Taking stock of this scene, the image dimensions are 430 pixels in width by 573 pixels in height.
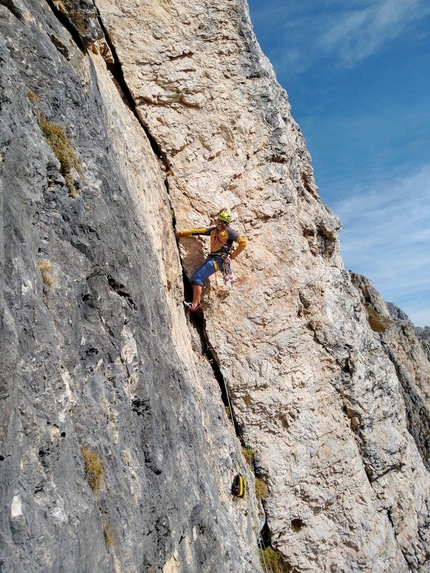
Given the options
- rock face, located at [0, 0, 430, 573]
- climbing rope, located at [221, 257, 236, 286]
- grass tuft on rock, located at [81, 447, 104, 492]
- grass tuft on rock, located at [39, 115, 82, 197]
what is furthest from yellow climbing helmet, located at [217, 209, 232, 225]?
grass tuft on rock, located at [81, 447, 104, 492]

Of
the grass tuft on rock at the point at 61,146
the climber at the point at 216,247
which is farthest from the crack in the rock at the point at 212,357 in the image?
the grass tuft on rock at the point at 61,146

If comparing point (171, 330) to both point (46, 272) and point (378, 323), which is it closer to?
point (46, 272)

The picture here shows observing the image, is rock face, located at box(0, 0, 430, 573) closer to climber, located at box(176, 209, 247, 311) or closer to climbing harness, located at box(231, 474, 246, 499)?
climbing harness, located at box(231, 474, 246, 499)

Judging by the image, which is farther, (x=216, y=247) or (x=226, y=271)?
(x=226, y=271)

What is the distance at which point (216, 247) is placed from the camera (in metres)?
11.0

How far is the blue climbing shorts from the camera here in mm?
10773

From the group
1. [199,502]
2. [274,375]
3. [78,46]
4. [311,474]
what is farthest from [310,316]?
[78,46]

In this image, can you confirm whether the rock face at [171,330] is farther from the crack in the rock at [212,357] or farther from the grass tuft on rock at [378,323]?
the grass tuft on rock at [378,323]

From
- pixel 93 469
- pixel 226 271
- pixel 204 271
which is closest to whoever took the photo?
pixel 93 469

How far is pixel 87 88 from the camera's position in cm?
747

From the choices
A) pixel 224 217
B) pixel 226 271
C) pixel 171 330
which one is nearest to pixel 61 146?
pixel 171 330

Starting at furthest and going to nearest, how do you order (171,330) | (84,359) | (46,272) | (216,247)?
(216,247) → (171,330) → (84,359) → (46,272)

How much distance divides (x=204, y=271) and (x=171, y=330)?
261cm

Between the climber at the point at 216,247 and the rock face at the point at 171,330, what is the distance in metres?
0.42
